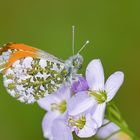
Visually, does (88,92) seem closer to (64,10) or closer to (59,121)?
(59,121)

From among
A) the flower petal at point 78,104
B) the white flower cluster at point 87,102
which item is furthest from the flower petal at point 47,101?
the flower petal at point 78,104

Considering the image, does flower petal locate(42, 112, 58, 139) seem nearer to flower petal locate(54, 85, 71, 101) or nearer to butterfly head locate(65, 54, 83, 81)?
flower petal locate(54, 85, 71, 101)

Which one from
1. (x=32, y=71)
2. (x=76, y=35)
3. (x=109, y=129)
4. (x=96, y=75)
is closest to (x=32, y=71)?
(x=32, y=71)

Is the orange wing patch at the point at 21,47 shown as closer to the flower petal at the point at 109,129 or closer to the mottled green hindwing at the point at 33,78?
the mottled green hindwing at the point at 33,78

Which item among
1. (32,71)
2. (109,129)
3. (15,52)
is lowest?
(109,129)

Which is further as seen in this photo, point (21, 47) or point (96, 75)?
point (21, 47)

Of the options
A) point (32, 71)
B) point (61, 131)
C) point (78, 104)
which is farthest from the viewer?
point (32, 71)

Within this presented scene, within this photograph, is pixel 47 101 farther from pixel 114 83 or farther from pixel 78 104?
pixel 114 83

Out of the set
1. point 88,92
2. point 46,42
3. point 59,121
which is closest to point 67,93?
point 88,92
